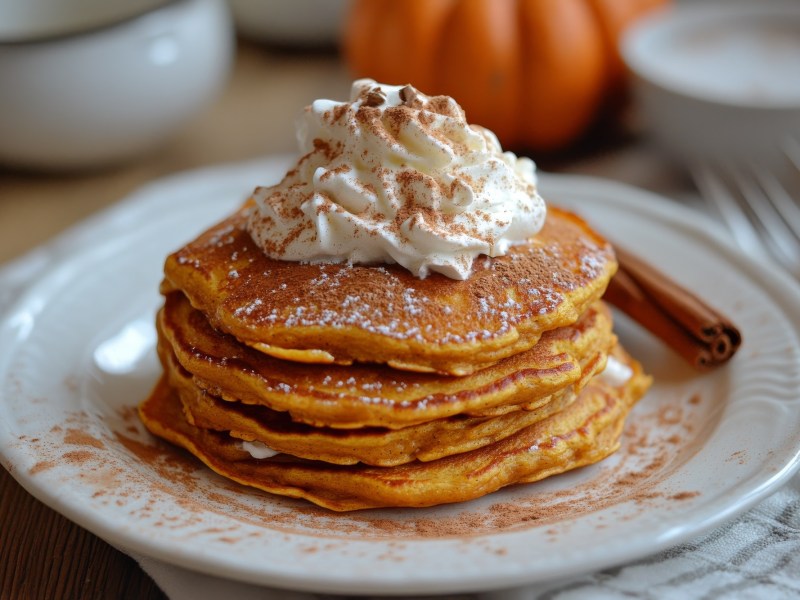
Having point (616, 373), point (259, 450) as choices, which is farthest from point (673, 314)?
point (259, 450)

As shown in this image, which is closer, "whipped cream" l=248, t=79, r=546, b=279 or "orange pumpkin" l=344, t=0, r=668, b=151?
"whipped cream" l=248, t=79, r=546, b=279

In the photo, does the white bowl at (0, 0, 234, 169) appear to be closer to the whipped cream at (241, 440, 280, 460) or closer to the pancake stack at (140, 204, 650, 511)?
the pancake stack at (140, 204, 650, 511)

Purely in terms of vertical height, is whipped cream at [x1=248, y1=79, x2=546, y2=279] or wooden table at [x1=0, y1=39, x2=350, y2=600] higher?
whipped cream at [x1=248, y1=79, x2=546, y2=279]

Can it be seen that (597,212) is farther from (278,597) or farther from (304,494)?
(278,597)

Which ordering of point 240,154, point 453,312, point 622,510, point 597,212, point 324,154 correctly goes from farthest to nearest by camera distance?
1. point 240,154
2. point 597,212
3. point 324,154
4. point 453,312
5. point 622,510

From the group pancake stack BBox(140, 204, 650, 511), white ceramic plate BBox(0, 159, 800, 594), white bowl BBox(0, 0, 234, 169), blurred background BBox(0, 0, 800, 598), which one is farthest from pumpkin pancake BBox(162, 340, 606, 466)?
white bowl BBox(0, 0, 234, 169)

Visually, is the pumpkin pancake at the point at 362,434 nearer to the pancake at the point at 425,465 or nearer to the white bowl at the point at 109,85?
the pancake at the point at 425,465

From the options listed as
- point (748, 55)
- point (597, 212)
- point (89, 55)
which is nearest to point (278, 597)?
point (597, 212)
